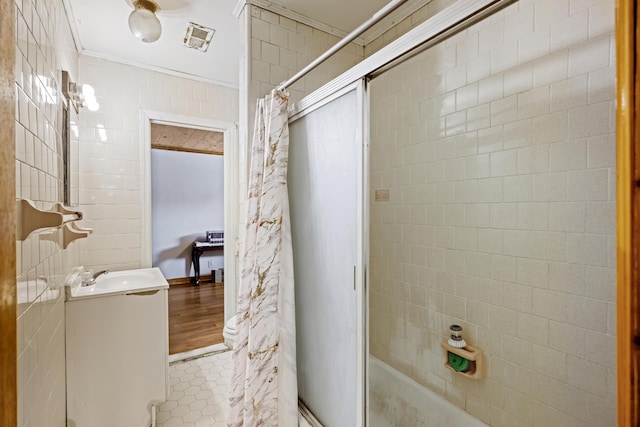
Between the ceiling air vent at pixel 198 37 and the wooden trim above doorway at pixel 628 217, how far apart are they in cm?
225

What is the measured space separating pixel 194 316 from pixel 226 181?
163 cm

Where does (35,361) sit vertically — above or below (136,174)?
below

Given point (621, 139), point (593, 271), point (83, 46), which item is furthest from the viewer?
point (83, 46)

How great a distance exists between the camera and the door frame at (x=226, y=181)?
99.8 inches

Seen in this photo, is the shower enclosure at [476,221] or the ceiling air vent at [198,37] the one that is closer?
the shower enclosure at [476,221]

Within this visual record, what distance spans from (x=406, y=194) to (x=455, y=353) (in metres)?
0.94

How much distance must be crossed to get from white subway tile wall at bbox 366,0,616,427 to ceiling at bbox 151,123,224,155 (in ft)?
7.95

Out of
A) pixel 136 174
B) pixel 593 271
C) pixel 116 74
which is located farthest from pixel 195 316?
pixel 593 271

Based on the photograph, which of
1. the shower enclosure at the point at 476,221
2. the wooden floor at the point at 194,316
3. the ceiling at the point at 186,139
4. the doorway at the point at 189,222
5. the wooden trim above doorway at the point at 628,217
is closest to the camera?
the wooden trim above doorway at the point at 628,217

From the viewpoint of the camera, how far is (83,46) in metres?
2.28

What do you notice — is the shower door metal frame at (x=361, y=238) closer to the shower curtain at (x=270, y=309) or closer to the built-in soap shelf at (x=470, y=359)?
the shower curtain at (x=270, y=309)

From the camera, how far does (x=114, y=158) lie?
2.42m

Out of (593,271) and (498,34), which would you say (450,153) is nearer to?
(498,34)

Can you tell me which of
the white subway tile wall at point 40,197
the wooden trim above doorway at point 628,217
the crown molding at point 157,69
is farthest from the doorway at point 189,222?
the wooden trim above doorway at point 628,217
